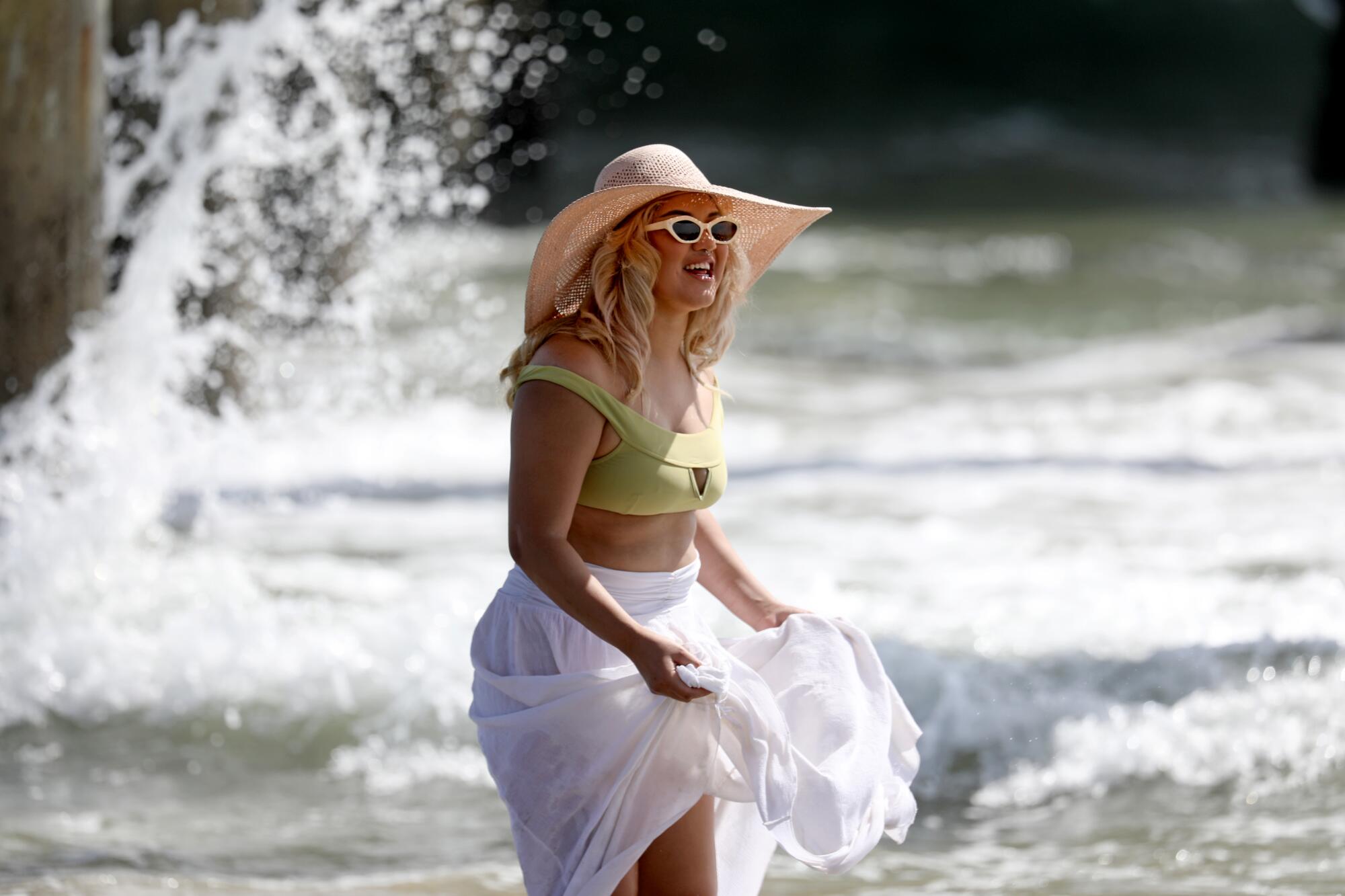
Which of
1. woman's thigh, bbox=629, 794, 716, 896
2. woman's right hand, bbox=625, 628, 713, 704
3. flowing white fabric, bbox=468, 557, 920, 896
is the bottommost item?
woman's thigh, bbox=629, 794, 716, 896

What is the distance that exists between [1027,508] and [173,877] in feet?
14.9

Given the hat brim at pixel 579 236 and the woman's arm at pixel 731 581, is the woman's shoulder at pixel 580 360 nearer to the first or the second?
the hat brim at pixel 579 236

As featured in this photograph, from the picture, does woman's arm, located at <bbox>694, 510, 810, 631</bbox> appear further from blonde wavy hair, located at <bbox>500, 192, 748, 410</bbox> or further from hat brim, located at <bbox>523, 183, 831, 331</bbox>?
hat brim, located at <bbox>523, 183, 831, 331</bbox>

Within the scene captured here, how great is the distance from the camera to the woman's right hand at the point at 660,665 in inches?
97.0

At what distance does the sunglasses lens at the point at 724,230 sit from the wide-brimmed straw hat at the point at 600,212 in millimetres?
43

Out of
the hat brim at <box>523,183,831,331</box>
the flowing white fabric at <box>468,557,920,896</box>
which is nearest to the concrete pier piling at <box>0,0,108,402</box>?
the hat brim at <box>523,183,831,331</box>

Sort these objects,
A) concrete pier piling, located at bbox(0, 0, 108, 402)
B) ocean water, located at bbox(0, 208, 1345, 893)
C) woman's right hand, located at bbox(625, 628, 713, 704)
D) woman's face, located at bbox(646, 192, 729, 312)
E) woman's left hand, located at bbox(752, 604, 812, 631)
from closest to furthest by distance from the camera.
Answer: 1. woman's right hand, located at bbox(625, 628, 713, 704)
2. woman's face, located at bbox(646, 192, 729, 312)
3. woman's left hand, located at bbox(752, 604, 812, 631)
4. ocean water, located at bbox(0, 208, 1345, 893)
5. concrete pier piling, located at bbox(0, 0, 108, 402)

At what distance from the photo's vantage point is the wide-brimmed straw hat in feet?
8.61

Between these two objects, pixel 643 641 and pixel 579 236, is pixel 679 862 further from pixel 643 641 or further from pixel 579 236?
pixel 579 236

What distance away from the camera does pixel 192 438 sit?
6922 mm

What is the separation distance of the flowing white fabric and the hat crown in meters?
0.62

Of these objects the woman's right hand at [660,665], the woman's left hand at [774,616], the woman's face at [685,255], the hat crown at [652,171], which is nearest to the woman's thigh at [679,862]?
the woman's right hand at [660,665]

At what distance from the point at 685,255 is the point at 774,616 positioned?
642 mm

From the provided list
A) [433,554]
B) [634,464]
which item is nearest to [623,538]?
[634,464]
